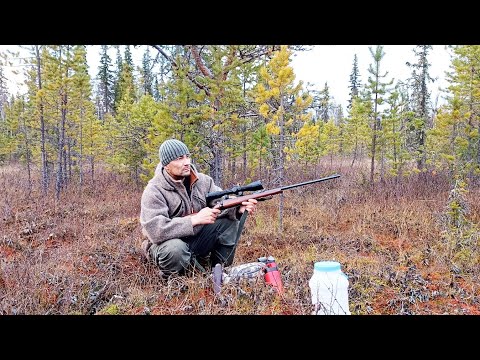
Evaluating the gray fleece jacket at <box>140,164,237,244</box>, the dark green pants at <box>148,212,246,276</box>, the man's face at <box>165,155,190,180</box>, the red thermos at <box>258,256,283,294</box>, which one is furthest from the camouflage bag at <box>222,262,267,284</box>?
the man's face at <box>165,155,190,180</box>

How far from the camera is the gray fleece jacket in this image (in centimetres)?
355

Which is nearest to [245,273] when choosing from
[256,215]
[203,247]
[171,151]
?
[203,247]

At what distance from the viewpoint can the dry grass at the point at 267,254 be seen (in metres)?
3.18

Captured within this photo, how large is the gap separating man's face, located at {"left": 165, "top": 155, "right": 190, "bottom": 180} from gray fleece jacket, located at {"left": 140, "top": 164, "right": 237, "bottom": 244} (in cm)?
6

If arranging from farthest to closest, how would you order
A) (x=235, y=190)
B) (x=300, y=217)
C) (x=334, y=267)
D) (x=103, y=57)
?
(x=103, y=57) < (x=300, y=217) < (x=235, y=190) < (x=334, y=267)

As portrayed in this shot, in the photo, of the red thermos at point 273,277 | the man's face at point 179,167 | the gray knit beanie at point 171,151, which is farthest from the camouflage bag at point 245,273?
the gray knit beanie at point 171,151

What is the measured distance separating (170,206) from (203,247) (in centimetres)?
63

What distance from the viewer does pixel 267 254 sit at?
17.5ft

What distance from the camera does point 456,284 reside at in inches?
149

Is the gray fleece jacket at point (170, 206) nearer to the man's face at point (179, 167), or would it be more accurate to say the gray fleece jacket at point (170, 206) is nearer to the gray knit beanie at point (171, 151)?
the man's face at point (179, 167)

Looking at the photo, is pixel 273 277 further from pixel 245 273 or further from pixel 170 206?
pixel 170 206
